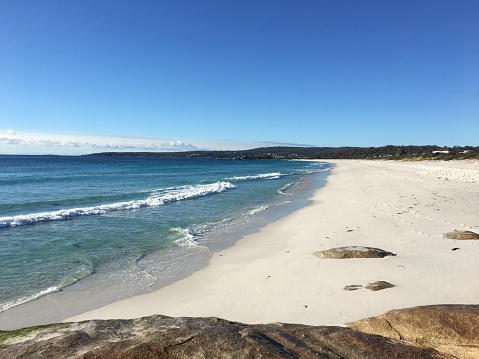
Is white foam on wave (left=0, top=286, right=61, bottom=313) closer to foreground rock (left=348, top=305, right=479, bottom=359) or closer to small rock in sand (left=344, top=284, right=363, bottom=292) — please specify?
small rock in sand (left=344, top=284, right=363, bottom=292)

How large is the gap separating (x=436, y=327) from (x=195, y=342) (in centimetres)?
271

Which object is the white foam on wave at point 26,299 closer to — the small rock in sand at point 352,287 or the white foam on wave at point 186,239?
the white foam on wave at point 186,239

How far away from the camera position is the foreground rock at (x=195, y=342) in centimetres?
312

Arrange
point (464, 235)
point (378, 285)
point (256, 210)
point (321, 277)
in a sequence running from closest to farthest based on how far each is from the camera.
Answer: point (378, 285) < point (321, 277) < point (464, 235) < point (256, 210)

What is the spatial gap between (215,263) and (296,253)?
2.46 meters

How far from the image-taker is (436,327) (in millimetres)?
3824

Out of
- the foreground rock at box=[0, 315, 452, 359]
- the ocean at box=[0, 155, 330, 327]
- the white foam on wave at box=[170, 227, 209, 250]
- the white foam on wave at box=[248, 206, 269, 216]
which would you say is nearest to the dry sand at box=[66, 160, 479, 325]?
the ocean at box=[0, 155, 330, 327]

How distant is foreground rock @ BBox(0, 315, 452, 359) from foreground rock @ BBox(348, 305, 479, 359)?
0.30 meters

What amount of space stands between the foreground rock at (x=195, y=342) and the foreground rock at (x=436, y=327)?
30 cm

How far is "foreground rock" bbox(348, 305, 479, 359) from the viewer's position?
355 cm

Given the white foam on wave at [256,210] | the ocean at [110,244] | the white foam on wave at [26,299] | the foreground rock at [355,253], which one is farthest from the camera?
the white foam on wave at [256,210]

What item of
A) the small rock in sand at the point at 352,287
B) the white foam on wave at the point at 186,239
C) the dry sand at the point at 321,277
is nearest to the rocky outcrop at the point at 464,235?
the dry sand at the point at 321,277

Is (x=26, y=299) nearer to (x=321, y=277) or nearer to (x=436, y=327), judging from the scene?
(x=321, y=277)

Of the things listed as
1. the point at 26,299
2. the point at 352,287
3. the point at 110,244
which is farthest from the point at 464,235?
the point at 26,299
